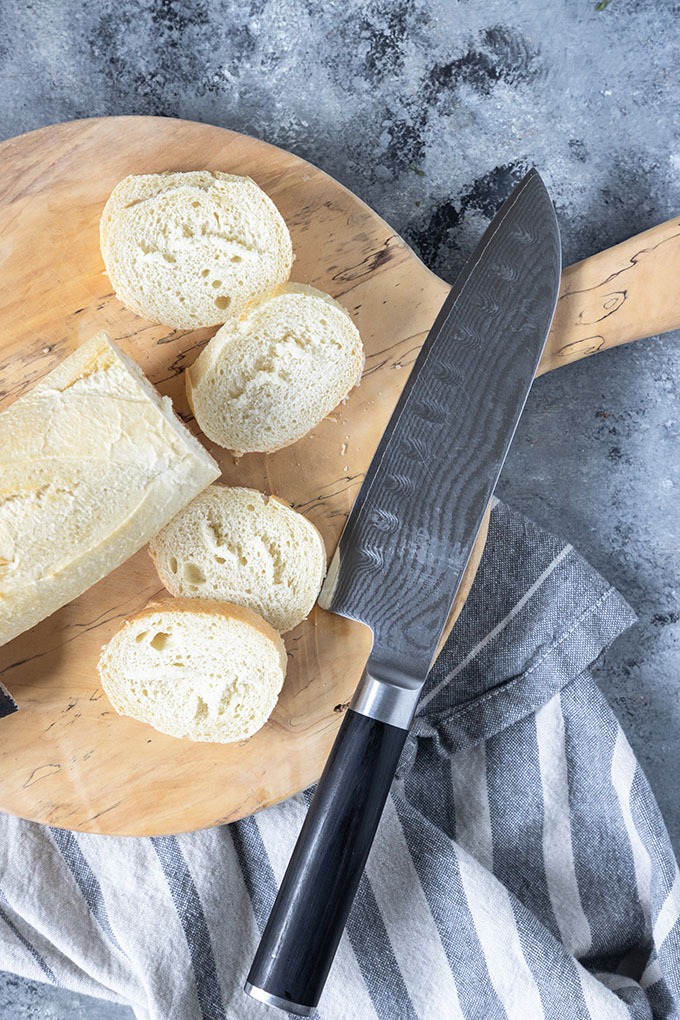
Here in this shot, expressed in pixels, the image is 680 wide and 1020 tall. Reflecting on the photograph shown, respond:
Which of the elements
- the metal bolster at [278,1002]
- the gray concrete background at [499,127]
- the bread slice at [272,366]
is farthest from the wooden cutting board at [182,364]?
the metal bolster at [278,1002]

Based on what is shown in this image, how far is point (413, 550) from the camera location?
1845mm

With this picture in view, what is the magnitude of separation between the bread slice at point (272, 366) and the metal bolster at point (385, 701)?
0.55 m

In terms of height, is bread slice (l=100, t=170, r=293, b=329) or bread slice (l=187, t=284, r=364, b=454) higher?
bread slice (l=100, t=170, r=293, b=329)

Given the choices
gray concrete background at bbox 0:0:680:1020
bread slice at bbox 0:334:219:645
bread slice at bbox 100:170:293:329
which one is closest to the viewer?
bread slice at bbox 0:334:219:645

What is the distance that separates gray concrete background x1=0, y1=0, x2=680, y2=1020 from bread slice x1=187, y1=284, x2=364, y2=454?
1.44 feet

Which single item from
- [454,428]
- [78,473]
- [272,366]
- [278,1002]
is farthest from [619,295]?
[278,1002]

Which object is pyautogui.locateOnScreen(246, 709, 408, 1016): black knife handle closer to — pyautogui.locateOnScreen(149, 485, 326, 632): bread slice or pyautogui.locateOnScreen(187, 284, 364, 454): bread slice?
pyautogui.locateOnScreen(149, 485, 326, 632): bread slice

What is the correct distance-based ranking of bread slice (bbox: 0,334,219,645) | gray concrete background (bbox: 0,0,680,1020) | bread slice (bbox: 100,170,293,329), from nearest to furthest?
bread slice (bbox: 0,334,219,645)
bread slice (bbox: 100,170,293,329)
gray concrete background (bbox: 0,0,680,1020)

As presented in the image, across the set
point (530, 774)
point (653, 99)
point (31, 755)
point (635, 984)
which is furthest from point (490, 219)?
point (635, 984)

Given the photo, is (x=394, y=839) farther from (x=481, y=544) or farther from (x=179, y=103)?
(x=179, y=103)

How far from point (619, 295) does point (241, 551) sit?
102 centimetres

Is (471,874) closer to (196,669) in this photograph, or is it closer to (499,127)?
(196,669)

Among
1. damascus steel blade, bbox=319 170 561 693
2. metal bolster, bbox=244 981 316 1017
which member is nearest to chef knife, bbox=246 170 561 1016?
damascus steel blade, bbox=319 170 561 693

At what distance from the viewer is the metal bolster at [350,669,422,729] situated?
1.70m
